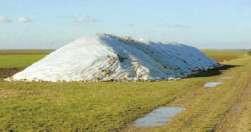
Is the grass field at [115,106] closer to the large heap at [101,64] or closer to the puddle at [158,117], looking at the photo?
the puddle at [158,117]

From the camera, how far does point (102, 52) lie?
49500 mm

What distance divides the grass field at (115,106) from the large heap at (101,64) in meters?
7.60

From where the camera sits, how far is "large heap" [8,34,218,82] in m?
46.1

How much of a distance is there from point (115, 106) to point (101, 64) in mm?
22013

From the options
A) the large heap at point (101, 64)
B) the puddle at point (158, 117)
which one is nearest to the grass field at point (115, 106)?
the puddle at point (158, 117)

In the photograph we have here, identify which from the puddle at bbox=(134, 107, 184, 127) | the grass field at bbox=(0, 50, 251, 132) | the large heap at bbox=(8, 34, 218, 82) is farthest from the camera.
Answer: the large heap at bbox=(8, 34, 218, 82)

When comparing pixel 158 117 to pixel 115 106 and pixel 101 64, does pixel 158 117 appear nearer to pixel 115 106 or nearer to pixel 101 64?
pixel 115 106

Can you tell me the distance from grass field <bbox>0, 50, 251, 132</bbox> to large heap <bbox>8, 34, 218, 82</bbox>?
7601mm

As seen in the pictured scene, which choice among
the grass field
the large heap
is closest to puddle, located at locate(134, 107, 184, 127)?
the grass field

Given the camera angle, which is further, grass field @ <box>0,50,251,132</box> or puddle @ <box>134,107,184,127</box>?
puddle @ <box>134,107,184,127</box>

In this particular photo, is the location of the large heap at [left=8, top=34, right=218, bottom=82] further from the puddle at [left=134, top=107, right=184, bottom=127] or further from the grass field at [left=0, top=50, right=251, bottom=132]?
the puddle at [left=134, top=107, right=184, bottom=127]

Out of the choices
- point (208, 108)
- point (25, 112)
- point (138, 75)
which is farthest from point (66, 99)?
point (138, 75)

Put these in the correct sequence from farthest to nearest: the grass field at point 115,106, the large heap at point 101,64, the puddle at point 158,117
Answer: the large heap at point 101,64 → the puddle at point 158,117 → the grass field at point 115,106

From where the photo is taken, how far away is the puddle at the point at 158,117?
19.7m
